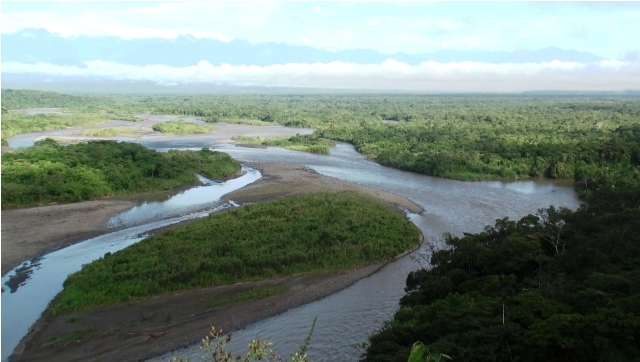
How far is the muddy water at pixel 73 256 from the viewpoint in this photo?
18141 millimetres

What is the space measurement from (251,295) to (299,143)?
47391 mm

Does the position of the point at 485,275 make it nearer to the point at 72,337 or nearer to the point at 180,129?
the point at 72,337

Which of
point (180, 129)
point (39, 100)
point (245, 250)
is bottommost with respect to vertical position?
point (180, 129)

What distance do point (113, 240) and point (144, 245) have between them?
15.1 ft

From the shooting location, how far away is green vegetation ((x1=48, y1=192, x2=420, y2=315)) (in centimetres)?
1964

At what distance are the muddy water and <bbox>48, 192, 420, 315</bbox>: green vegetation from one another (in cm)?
119

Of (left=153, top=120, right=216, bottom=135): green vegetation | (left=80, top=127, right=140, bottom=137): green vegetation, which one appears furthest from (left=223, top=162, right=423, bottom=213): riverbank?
(left=153, top=120, right=216, bottom=135): green vegetation

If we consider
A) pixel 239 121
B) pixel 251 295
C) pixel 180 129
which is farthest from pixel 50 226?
pixel 239 121

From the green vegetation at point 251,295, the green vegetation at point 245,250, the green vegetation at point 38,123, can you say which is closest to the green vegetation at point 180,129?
the green vegetation at point 38,123

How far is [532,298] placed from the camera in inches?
526

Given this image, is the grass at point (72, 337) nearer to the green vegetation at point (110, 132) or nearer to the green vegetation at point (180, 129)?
the green vegetation at point (110, 132)

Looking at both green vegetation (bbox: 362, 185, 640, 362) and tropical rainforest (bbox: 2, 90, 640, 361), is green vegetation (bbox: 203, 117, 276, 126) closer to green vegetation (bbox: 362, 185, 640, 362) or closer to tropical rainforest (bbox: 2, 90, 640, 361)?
tropical rainforest (bbox: 2, 90, 640, 361)

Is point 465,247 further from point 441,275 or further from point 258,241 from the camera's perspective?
point 258,241

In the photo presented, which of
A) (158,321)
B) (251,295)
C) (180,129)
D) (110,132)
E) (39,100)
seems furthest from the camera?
(39,100)
